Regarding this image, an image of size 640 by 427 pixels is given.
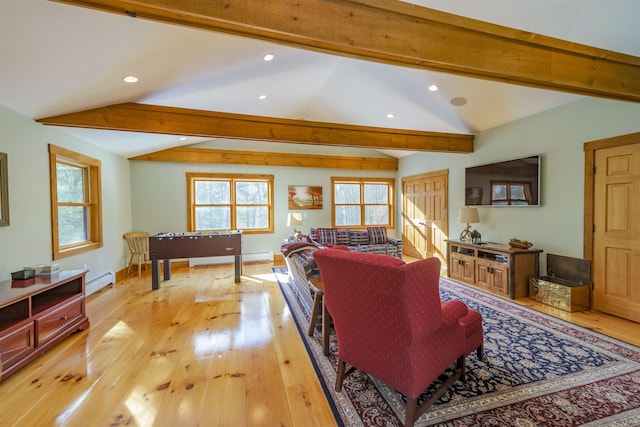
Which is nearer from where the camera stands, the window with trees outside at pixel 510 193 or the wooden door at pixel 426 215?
the window with trees outside at pixel 510 193

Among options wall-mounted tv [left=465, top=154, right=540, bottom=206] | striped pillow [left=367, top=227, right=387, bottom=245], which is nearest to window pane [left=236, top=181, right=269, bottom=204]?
striped pillow [left=367, top=227, right=387, bottom=245]

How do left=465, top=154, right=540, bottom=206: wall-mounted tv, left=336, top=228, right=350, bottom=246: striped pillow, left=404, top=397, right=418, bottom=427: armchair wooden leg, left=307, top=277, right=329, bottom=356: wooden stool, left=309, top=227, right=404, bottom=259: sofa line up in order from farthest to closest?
left=336, top=228, right=350, bottom=246: striped pillow, left=309, top=227, right=404, bottom=259: sofa, left=465, top=154, right=540, bottom=206: wall-mounted tv, left=307, top=277, right=329, bottom=356: wooden stool, left=404, top=397, right=418, bottom=427: armchair wooden leg

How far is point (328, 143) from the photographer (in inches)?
184

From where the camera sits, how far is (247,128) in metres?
4.11

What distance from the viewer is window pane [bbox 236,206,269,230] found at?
6.68 metres

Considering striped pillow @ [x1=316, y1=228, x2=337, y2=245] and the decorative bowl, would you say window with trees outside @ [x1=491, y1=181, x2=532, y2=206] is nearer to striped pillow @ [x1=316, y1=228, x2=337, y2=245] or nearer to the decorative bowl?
the decorative bowl

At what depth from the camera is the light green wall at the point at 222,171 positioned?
6035mm

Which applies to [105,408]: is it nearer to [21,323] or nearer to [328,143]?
[21,323]

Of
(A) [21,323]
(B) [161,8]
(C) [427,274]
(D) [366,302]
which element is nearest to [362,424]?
(D) [366,302]

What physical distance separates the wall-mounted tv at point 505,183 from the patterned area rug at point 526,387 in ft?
6.65

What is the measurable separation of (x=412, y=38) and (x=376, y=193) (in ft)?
19.5

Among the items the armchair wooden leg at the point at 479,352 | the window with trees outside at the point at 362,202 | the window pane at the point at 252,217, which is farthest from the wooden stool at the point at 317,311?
the window with trees outside at the point at 362,202

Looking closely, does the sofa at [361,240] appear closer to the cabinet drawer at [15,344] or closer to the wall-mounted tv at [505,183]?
the wall-mounted tv at [505,183]

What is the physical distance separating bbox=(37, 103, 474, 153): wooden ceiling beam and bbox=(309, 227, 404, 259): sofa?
2.02 m
